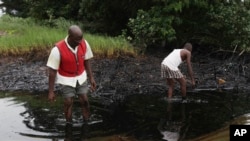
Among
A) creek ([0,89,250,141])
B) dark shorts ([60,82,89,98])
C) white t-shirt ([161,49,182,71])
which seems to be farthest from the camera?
white t-shirt ([161,49,182,71])

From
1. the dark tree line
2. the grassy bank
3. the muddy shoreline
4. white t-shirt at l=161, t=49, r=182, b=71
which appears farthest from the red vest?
the dark tree line

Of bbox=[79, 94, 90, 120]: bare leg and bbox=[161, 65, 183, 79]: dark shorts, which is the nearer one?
bbox=[79, 94, 90, 120]: bare leg

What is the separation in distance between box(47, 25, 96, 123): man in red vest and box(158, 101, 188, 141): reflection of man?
1.46 m

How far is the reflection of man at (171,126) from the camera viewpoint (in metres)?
6.98

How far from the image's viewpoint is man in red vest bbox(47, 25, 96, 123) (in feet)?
22.7

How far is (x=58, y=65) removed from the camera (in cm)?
697

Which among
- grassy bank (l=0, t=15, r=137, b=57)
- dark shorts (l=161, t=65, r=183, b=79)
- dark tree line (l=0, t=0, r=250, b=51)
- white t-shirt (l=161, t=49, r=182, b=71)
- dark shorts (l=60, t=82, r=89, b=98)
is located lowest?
dark shorts (l=60, t=82, r=89, b=98)

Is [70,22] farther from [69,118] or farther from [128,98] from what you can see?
[69,118]

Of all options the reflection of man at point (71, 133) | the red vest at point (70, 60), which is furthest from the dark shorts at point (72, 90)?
the reflection of man at point (71, 133)

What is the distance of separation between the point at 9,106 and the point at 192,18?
8.11 m

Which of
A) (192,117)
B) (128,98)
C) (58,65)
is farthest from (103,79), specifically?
(58,65)

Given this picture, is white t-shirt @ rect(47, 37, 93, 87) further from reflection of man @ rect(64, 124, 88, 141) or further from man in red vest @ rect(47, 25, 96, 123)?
reflection of man @ rect(64, 124, 88, 141)

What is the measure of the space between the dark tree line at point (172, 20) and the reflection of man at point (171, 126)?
578cm

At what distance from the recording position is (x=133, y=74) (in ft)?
40.8
